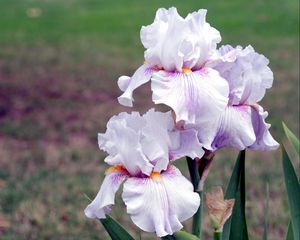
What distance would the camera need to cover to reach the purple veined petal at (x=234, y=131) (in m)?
1.79

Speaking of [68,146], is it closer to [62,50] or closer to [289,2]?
[62,50]

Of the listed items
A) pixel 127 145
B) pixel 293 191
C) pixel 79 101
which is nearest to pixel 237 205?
pixel 293 191

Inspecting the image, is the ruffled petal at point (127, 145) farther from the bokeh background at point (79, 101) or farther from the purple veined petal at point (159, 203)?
the bokeh background at point (79, 101)

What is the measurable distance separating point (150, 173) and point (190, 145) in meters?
0.11

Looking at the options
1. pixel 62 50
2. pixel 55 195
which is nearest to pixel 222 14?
pixel 62 50

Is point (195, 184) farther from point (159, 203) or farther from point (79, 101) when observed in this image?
point (79, 101)

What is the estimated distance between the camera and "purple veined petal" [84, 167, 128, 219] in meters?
1.76

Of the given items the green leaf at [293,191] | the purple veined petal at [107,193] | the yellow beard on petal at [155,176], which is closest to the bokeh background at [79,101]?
the green leaf at [293,191]

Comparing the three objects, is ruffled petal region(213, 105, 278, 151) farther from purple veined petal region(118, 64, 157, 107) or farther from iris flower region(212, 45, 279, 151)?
purple veined petal region(118, 64, 157, 107)

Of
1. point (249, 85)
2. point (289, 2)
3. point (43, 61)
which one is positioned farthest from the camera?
point (289, 2)

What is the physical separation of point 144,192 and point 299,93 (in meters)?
5.92

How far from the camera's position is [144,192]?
170 cm

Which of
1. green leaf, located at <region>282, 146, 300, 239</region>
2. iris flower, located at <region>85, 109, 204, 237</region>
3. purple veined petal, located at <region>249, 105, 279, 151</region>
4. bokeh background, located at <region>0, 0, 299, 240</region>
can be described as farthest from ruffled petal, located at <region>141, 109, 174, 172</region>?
bokeh background, located at <region>0, 0, 299, 240</region>

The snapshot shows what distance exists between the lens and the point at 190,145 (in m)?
1.76
